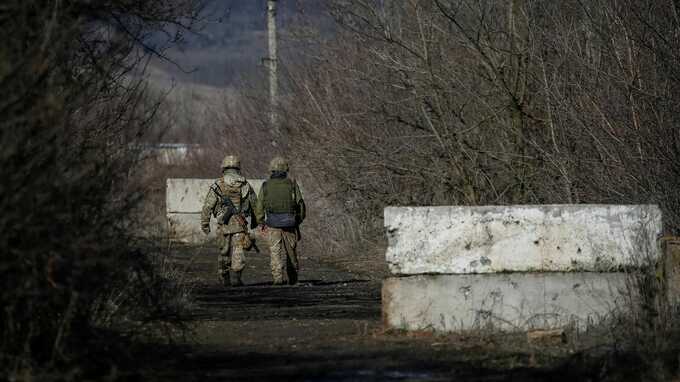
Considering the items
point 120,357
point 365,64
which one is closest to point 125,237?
point 120,357

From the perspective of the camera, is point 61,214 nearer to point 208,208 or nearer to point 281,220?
point 281,220

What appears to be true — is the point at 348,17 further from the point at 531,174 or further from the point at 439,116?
the point at 531,174

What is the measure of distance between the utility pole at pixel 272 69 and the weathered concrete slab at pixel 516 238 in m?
18.1

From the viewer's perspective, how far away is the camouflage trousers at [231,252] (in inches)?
724

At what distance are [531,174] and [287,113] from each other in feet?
33.1

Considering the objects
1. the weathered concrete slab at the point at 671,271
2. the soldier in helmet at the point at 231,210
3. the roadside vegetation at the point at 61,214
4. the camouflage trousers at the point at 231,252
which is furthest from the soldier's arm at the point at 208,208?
the weathered concrete slab at the point at 671,271

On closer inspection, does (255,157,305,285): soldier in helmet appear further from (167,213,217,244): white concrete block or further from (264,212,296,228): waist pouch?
(167,213,217,244): white concrete block

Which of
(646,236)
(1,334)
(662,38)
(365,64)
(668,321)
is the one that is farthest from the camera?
(365,64)

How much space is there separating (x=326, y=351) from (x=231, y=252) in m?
8.77

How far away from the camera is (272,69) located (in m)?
30.1

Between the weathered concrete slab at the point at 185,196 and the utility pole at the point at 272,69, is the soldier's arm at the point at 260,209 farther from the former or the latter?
the weathered concrete slab at the point at 185,196

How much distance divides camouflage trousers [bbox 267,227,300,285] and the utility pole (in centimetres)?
1034

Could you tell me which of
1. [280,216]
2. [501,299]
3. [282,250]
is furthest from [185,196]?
[501,299]

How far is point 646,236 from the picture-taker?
10312 mm
